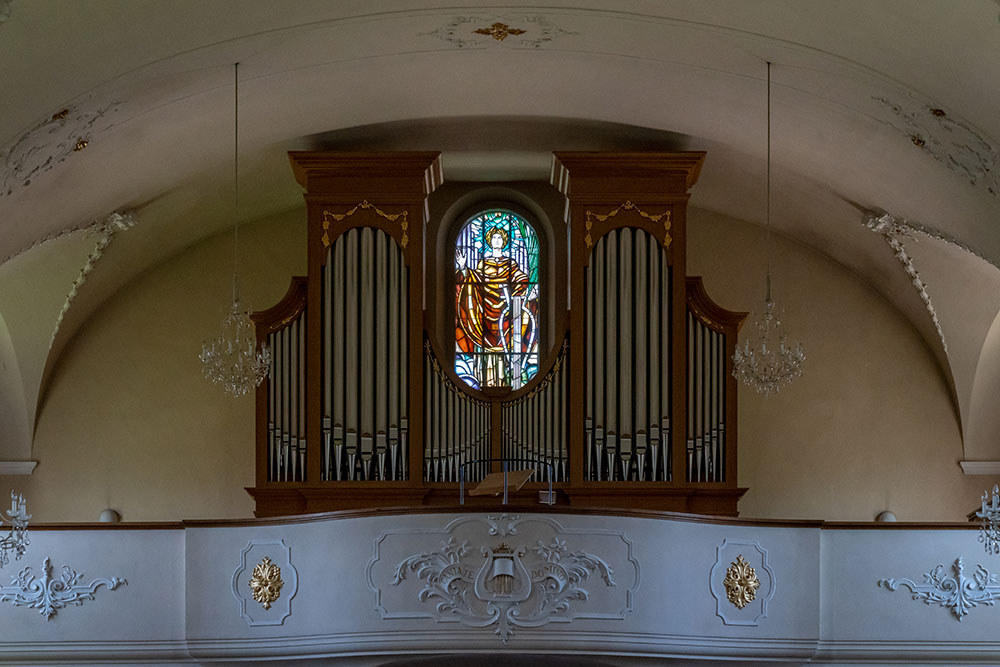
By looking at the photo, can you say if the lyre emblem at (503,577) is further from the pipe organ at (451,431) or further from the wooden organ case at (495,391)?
A: the pipe organ at (451,431)

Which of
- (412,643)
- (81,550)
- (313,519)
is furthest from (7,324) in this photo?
(412,643)

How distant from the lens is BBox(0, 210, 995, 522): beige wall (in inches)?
623

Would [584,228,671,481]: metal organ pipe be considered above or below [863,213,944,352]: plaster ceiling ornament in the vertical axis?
below

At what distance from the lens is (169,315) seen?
16109 mm

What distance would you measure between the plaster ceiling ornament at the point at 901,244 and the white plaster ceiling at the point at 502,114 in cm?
11

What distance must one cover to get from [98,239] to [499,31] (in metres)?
4.66

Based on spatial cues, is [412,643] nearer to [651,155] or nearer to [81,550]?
[81,550]

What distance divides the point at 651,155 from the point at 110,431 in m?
5.82

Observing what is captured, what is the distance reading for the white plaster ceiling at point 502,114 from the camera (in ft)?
35.2

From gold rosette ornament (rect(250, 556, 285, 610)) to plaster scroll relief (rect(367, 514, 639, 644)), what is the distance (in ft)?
2.32

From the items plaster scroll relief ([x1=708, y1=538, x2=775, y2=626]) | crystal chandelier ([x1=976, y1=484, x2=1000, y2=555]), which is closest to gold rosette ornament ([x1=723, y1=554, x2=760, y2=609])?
plaster scroll relief ([x1=708, y1=538, x2=775, y2=626])

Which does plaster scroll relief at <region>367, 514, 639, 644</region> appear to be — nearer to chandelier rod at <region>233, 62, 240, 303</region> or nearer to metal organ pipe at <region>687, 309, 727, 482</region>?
metal organ pipe at <region>687, 309, 727, 482</region>

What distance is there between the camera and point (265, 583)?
12.6m

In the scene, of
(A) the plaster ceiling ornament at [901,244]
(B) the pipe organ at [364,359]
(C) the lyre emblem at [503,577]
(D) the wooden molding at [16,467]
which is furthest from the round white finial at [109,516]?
(A) the plaster ceiling ornament at [901,244]
